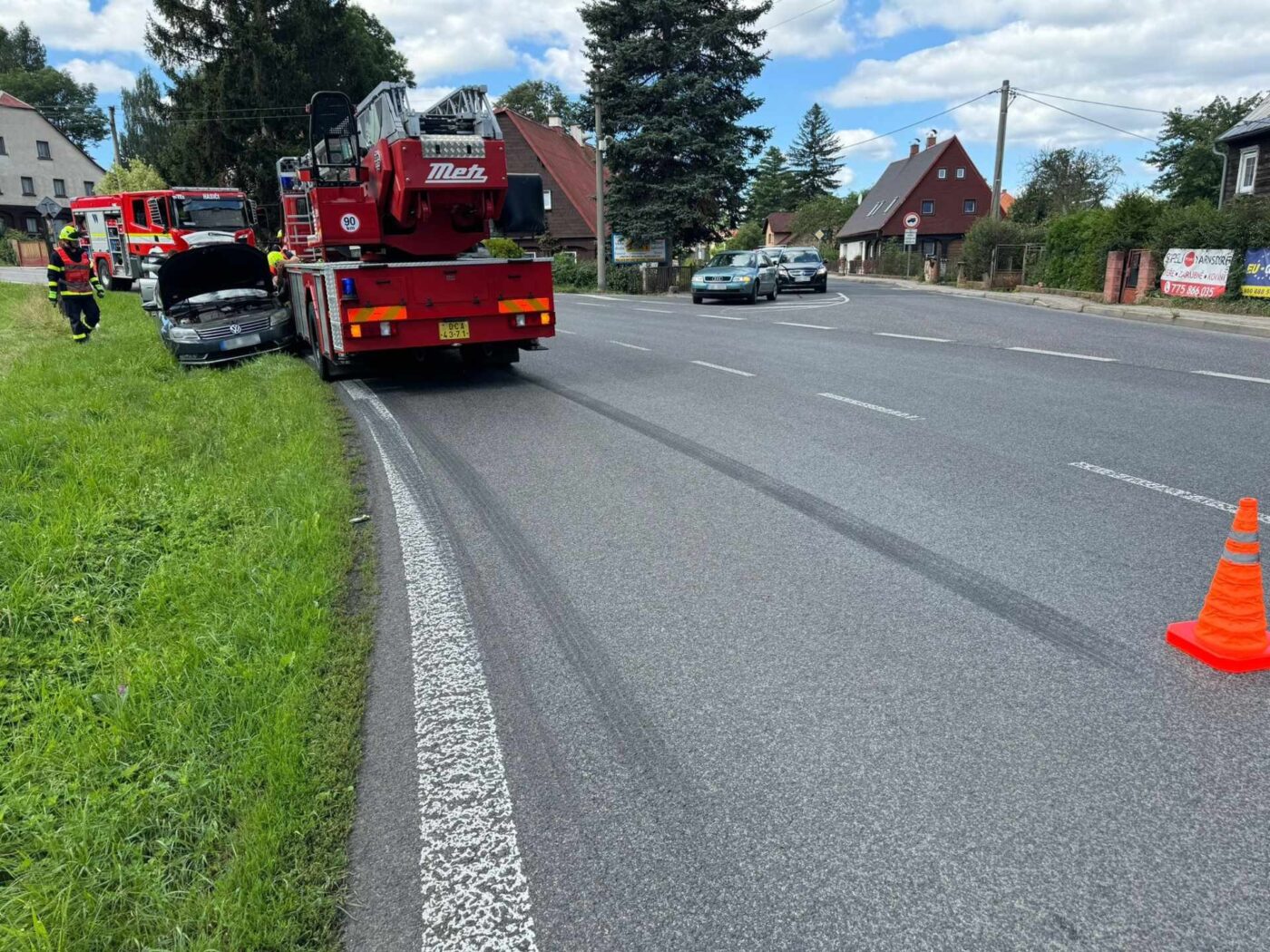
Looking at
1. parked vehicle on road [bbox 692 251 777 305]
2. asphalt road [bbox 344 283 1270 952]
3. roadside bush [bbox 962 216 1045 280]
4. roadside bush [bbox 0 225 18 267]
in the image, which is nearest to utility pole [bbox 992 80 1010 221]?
roadside bush [bbox 962 216 1045 280]

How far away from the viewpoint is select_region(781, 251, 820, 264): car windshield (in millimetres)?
34375

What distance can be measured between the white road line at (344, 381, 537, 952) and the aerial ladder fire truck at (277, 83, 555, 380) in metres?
6.64

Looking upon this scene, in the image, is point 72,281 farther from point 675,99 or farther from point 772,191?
point 772,191

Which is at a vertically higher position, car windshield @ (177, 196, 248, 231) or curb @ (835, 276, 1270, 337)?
car windshield @ (177, 196, 248, 231)

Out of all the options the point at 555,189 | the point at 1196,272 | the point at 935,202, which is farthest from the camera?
the point at 935,202

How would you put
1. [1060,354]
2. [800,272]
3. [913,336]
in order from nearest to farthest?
[1060,354] < [913,336] < [800,272]

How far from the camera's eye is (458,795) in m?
2.79

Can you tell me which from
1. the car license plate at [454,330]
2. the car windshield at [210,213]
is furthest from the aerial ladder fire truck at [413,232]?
the car windshield at [210,213]

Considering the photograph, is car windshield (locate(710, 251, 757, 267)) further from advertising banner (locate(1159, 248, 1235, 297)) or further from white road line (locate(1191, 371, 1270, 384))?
white road line (locate(1191, 371, 1270, 384))

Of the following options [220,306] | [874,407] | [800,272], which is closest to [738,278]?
[800,272]

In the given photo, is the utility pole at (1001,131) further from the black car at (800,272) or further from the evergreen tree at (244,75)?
the evergreen tree at (244,75)

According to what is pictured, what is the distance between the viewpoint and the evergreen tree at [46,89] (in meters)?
89.9

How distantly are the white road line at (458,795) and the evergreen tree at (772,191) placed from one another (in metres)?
106

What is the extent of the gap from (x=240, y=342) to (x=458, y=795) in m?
11.4
